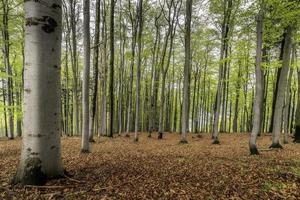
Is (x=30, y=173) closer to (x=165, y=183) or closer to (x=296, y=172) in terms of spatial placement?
(x=165, y=183)

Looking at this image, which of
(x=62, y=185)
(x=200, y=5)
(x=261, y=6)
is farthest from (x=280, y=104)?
(x=200, y=5)

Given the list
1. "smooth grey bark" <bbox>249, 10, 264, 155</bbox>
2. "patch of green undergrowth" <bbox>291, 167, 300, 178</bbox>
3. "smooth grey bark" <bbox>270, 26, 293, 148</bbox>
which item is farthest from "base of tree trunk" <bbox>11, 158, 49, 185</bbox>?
"smooth grey bark" <bbox>270, 26, 293, 148</bbox>

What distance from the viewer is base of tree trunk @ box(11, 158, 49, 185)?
3.54 metres

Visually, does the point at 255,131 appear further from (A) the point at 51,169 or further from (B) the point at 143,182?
(A) the point at 51,169

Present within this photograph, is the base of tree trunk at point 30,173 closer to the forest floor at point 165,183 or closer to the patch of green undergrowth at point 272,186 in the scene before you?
the forest floor at point 165,183

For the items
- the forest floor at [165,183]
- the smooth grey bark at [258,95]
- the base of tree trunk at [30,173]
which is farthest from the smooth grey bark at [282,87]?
the base of tree trunk at [30,173]

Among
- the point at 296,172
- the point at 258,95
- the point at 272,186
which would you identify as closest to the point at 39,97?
the point at 272,186

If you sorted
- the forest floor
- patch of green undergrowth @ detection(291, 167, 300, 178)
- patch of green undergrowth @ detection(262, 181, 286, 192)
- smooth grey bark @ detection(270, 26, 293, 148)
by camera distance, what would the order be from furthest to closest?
1. smooth grey bark @ detection(270, 26, 293, 148)
2. patch of green undergrowth @ detection(291, 167, 300, 178)
3. patch of green undergrowth @ detection(262, 181, 286, 192)
4. the forest floor

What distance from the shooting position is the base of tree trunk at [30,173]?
354 cm

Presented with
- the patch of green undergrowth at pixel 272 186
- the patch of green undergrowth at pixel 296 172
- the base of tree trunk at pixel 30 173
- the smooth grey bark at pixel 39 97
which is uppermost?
the smooth grey bark at pixel 39 97

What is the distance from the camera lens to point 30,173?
140 inches

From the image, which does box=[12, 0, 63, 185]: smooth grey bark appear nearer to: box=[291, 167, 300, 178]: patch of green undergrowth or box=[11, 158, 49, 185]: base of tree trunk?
box=[11, 158, 49, 185]: base of tree trunk

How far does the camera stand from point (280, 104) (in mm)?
9352

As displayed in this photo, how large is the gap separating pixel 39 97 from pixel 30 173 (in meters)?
1.25
